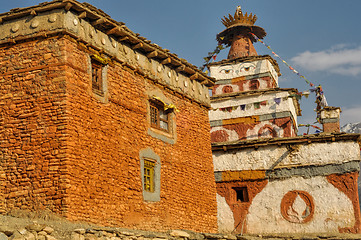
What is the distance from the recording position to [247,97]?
3312 centimetres

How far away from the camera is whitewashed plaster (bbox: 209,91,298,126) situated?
1265 inches

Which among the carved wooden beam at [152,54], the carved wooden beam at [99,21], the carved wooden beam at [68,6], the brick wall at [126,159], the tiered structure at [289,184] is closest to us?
the brick wall at [126,159]

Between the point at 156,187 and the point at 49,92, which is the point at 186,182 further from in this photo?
the point at 49,92

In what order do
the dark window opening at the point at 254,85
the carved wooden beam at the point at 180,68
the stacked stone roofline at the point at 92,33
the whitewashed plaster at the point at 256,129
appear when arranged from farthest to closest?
the dark window opening at the point at 254,85 < the whitewashed plaster at the point at 256,129 < the carved wooden beam at the point at 180,68 < the stacked stone roofline at the point at 92,33

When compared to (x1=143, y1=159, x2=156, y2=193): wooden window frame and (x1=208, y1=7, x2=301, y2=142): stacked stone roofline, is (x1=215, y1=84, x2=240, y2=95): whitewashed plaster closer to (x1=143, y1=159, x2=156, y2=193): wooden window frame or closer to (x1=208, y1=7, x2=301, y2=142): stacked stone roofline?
(x1=208, y1=7, x2=301, y2=142): stacked stone roofline

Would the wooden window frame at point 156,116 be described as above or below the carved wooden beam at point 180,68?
below

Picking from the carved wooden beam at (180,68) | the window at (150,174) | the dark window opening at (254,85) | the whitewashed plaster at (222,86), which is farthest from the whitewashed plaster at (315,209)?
the whitewashed plaster at (222,86)

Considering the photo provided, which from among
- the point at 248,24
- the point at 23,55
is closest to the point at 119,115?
the point at 23,55

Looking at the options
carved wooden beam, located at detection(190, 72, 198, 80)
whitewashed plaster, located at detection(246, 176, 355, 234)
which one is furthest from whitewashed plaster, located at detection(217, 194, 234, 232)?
carved wooden beam, located at detection(190, 72, 198, 80)

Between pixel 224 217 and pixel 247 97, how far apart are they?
1012 cm

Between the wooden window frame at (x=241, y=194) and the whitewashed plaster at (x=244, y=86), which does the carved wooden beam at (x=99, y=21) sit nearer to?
the wooden window frame at (x=241, y=194)

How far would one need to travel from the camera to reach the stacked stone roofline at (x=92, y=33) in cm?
1558

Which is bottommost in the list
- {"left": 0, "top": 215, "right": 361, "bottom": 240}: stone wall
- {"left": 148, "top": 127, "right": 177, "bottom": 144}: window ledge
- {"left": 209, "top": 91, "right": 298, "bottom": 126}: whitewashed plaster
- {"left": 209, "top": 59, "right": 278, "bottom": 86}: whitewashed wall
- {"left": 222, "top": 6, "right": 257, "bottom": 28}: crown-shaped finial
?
{"left": 0, "top": 215, "right": 361, "bottom": 240}: stone wall

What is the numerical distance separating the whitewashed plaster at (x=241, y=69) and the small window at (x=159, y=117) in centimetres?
1574
